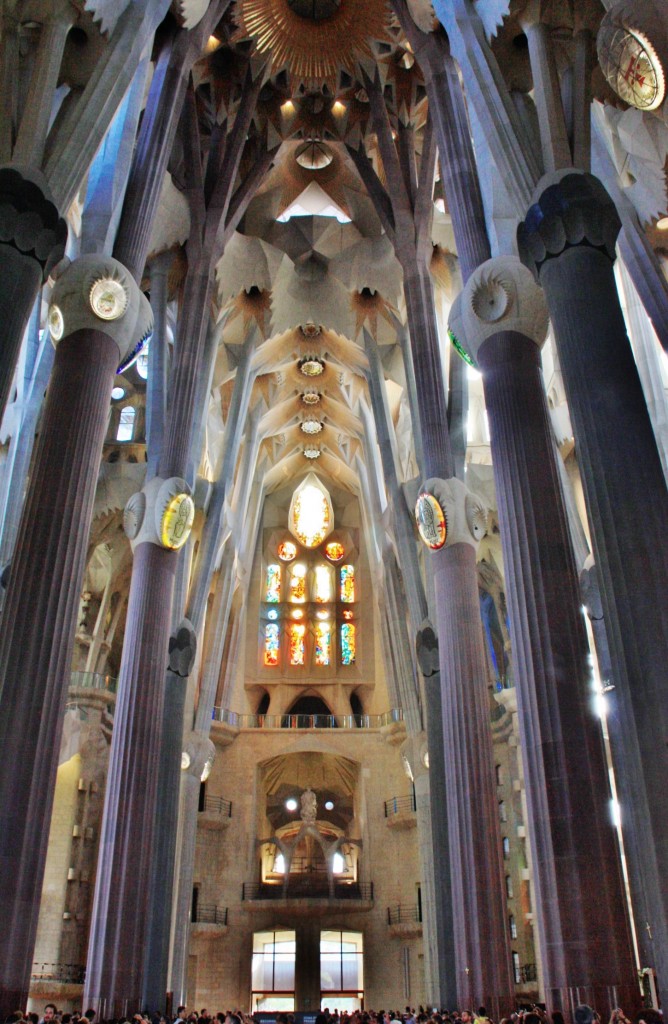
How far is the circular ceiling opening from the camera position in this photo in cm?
1861

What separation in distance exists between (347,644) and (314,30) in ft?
65.1

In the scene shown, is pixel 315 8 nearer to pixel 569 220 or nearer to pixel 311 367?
pixel 311 367

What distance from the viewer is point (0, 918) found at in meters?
7.86

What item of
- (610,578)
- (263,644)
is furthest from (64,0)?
(263,644)

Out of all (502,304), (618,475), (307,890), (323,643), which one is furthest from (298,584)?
(618,475)

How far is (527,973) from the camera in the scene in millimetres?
19625

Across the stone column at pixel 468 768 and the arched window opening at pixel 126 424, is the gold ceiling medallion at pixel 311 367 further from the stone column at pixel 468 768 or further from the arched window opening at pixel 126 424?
the stone column at pixel 468 768

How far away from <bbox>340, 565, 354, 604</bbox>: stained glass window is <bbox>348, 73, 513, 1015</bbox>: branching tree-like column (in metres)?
14.0

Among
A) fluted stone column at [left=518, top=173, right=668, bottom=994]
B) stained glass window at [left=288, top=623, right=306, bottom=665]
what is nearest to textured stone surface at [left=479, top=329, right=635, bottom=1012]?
fluted stone column at [left=518, top=173, right=668, bottom=994]

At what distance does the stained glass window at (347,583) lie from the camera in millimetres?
32656

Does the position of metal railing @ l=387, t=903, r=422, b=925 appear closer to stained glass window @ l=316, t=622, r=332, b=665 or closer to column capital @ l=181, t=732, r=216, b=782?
column capital @ l=181, t=732, r=216, b=782

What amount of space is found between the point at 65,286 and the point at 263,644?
21.7m

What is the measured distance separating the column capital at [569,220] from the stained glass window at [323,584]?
23915mm

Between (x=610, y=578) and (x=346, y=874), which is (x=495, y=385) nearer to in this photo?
(x=610, y=578)
